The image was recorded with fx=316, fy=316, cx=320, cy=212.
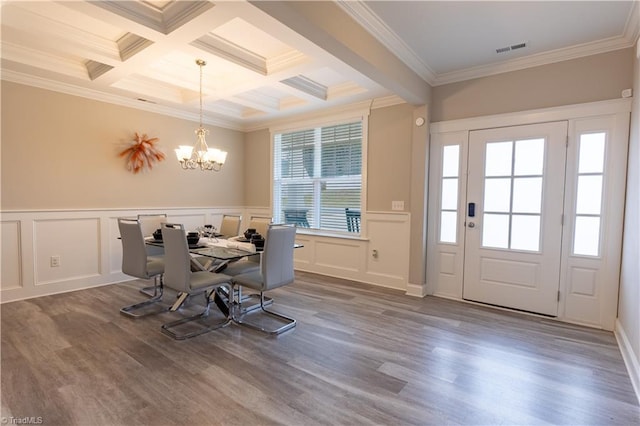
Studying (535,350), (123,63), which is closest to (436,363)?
(535,350)

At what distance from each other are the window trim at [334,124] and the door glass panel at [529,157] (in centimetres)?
187

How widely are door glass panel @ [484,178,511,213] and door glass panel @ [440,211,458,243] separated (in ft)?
1.26

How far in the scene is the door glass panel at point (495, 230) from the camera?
141 inches

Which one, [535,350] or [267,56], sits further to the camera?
[267,56]

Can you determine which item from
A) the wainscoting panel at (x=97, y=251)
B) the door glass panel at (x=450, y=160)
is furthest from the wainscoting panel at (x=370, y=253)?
the door glass panel at (x=450, y=160)

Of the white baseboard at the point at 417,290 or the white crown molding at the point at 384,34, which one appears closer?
the white crown molding at the point at 384,34

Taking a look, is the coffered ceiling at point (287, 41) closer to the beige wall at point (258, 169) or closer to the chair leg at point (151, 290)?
the beige wall at point (258, 169)

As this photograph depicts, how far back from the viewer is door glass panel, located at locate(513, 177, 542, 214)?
3363mm

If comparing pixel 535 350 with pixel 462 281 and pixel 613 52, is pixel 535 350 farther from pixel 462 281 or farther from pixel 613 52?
pixel 613 52

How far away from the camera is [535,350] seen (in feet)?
8.63

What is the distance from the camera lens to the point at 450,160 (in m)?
3.90

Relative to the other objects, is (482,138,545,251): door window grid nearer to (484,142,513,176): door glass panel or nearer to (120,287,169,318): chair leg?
(484,142,513,176): door glass panel

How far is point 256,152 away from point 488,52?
4025 mm

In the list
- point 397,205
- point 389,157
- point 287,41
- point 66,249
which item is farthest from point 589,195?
point 66,249
